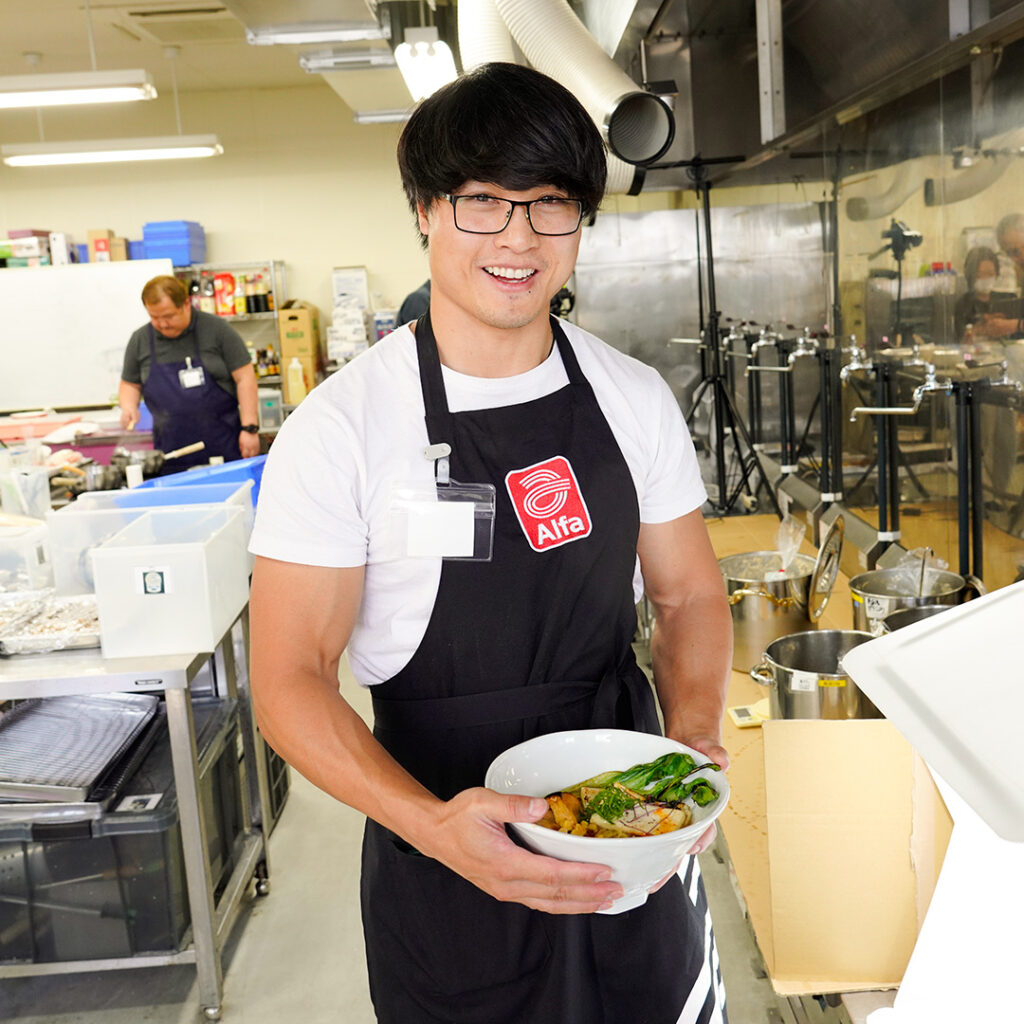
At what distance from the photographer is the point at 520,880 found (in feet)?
3.59

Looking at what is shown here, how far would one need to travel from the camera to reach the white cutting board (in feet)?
1.96

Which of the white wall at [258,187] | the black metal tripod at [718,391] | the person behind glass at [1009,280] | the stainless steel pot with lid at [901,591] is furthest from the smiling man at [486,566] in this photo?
the white wall at [258,187]

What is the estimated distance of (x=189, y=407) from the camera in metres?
5.58

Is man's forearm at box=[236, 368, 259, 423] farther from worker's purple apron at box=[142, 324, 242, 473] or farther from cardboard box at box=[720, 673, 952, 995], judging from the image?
cardboard box at box=[720, 673, 952, 995]

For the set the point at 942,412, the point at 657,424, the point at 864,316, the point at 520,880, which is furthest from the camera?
the point at 864,316

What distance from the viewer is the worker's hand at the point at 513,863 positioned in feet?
3.55

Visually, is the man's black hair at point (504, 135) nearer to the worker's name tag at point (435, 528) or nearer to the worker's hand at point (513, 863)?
the worker's name tag at point (435, 528)

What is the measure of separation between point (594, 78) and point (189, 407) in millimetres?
3222

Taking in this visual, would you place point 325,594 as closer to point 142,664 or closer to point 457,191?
point 457,191

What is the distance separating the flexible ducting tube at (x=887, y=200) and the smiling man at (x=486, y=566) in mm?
2119

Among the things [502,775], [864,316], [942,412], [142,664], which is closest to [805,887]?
[502,775]

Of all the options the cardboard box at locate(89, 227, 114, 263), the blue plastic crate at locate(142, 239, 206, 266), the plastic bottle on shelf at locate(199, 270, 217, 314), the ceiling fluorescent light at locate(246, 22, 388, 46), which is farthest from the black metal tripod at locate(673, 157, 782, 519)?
the cardboard box at locate(89, 227, 114, 263)

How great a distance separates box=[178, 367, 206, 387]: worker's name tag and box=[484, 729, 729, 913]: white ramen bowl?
461 cm

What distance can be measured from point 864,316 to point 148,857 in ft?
9.04
